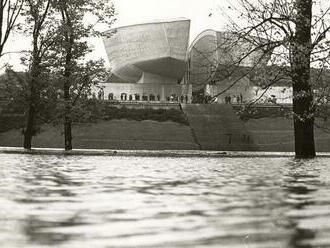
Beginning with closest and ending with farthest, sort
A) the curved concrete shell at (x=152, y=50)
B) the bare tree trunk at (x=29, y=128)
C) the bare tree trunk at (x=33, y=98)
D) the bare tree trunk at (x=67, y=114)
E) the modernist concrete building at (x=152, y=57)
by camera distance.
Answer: the bare tree trunk at (x=33, y=98) < the bare tree trunk at (x=67, y=114) < the bare tree trunk at (x=29, y=128) < the modernist concrete building at (x=152, y=57) < the curved concrete shell at (x=152, y=50)

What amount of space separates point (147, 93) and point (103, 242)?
258 ft

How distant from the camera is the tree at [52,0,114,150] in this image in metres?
27.0

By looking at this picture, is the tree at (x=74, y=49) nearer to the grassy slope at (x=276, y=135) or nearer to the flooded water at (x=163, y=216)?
the grassy slope at (x=276, y=135)

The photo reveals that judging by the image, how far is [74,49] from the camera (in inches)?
1075

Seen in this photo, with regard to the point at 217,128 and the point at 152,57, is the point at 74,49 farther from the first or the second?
the point at 152,57

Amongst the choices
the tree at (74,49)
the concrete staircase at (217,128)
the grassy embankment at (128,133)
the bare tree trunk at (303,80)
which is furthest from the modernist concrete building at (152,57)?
the bare tree trunk at (303,80)

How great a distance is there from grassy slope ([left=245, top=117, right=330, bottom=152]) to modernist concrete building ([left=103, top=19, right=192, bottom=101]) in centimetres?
2791

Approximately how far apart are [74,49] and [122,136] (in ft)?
47.4

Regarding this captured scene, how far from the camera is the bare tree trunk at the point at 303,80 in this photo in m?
13.3

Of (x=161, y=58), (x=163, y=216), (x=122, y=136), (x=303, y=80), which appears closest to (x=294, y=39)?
(x=303, y=80)

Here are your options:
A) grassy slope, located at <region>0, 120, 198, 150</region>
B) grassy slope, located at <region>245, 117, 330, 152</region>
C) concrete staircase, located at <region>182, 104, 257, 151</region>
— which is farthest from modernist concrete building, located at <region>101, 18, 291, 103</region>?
grassy slope, located at <region>0, 120, 198, 150</region>

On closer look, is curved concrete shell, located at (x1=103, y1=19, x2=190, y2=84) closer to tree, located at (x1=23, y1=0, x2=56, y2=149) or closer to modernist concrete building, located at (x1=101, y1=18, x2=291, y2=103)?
modernist concrete building, located at (x1=101, y1=18, x2=291, y2=103)

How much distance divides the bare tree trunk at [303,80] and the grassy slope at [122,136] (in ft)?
65.2

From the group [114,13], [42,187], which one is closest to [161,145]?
[114,13]
